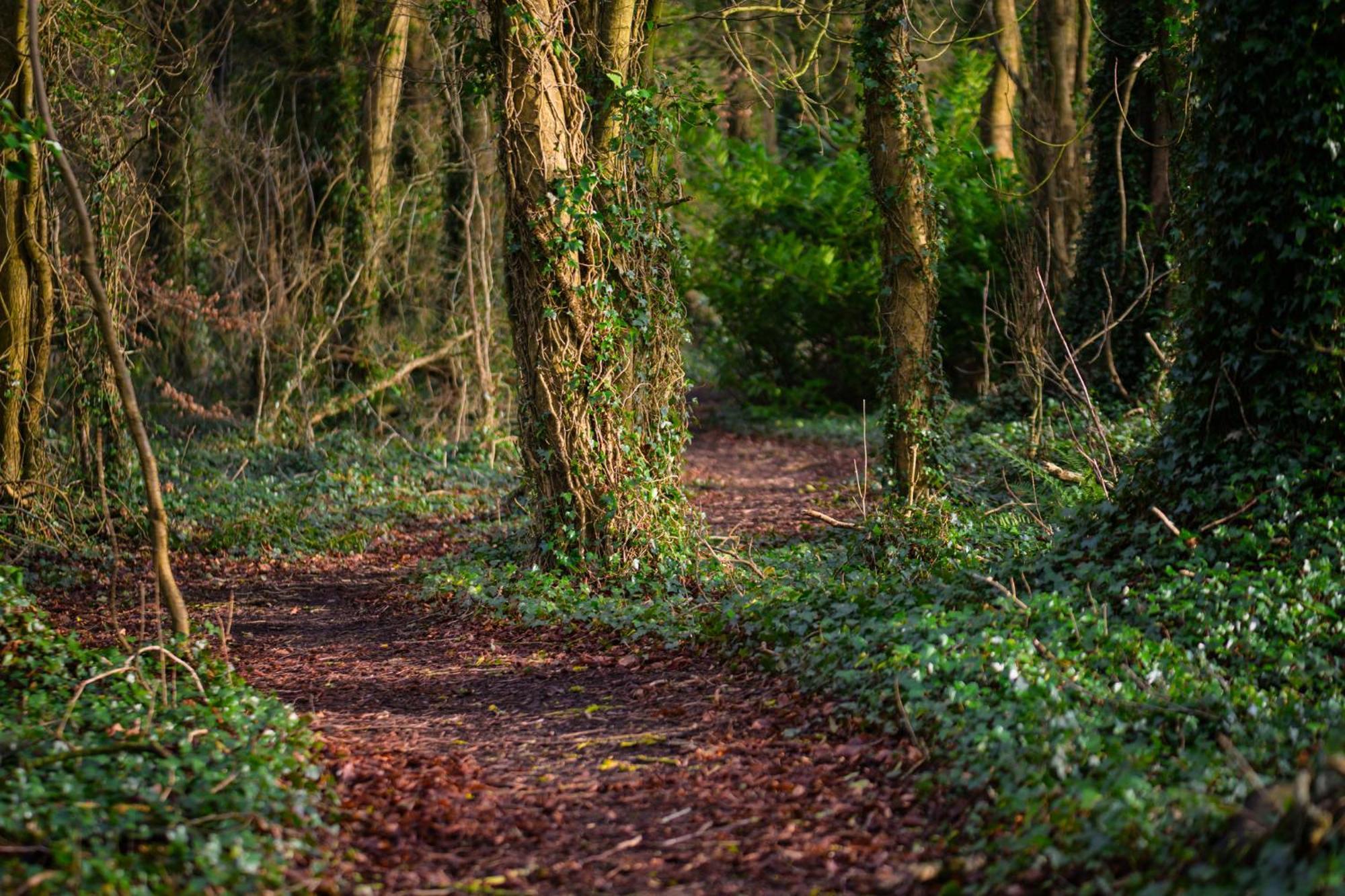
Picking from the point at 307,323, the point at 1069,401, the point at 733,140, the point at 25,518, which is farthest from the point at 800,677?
the point at 733,140

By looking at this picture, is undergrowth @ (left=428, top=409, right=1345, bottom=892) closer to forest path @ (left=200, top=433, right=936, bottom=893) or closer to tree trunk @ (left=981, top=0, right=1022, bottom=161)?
forest path @ (left=200, top=433, right=936, bottom=893)

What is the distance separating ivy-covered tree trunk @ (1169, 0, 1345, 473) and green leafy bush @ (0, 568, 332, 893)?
473cm

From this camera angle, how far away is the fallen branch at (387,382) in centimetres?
1430

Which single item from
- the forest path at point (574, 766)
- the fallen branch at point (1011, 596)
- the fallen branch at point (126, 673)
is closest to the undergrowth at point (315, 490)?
the forest path at point (574, 766)

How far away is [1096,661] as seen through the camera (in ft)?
16.5

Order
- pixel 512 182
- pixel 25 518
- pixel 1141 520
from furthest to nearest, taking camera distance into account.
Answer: pixel 25 518
pixel 512 182
pixel 1141 520

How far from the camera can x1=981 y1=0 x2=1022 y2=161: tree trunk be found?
16.2 m

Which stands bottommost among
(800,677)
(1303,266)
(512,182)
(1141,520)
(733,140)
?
(800,677)

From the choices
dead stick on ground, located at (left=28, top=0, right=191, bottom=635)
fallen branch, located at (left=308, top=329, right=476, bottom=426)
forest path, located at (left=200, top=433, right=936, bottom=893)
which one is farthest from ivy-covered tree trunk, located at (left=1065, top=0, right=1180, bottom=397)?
dead stick on ground, located at (left=28, top=0, right=191, bottom=635)

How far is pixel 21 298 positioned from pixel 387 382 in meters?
5.82

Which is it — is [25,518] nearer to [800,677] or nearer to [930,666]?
[800,677]

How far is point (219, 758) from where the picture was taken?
14.7 feet

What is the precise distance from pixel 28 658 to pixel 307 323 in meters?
8.93

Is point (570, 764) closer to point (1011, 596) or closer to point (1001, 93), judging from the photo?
point (1011, 596)
